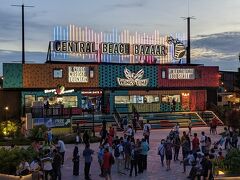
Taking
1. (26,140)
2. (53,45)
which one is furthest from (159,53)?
(26,140)

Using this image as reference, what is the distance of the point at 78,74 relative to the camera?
179 feet

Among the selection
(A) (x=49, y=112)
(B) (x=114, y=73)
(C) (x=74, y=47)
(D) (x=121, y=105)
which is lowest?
(A) (x=49, y=112)

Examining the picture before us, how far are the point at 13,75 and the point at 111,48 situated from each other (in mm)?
12089

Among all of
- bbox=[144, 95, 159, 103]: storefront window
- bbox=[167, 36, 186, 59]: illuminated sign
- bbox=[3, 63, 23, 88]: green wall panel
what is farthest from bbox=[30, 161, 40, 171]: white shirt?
bbox=[167, 36, 186, 59]: illuminated sign

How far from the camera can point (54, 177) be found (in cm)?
2245

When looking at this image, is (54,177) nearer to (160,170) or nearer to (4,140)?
(160,170)

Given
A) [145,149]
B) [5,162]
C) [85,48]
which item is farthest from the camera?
[85,48]

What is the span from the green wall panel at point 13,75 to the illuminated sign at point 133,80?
11153 mm

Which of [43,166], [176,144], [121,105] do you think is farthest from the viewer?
[121,105]

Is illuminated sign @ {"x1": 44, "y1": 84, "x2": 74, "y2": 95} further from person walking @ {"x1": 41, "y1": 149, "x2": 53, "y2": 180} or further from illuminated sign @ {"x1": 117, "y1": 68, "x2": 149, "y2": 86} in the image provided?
person walking @ {"x1": 41, "y1": 149, "x2": 53, "y2": 180}

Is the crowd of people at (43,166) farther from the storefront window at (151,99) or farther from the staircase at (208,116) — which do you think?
the staircase at (208,116)

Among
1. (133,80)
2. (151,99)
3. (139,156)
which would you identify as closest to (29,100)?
(133,80)

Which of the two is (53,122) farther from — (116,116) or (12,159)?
(12,159)

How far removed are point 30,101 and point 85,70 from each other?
22.1 feet
